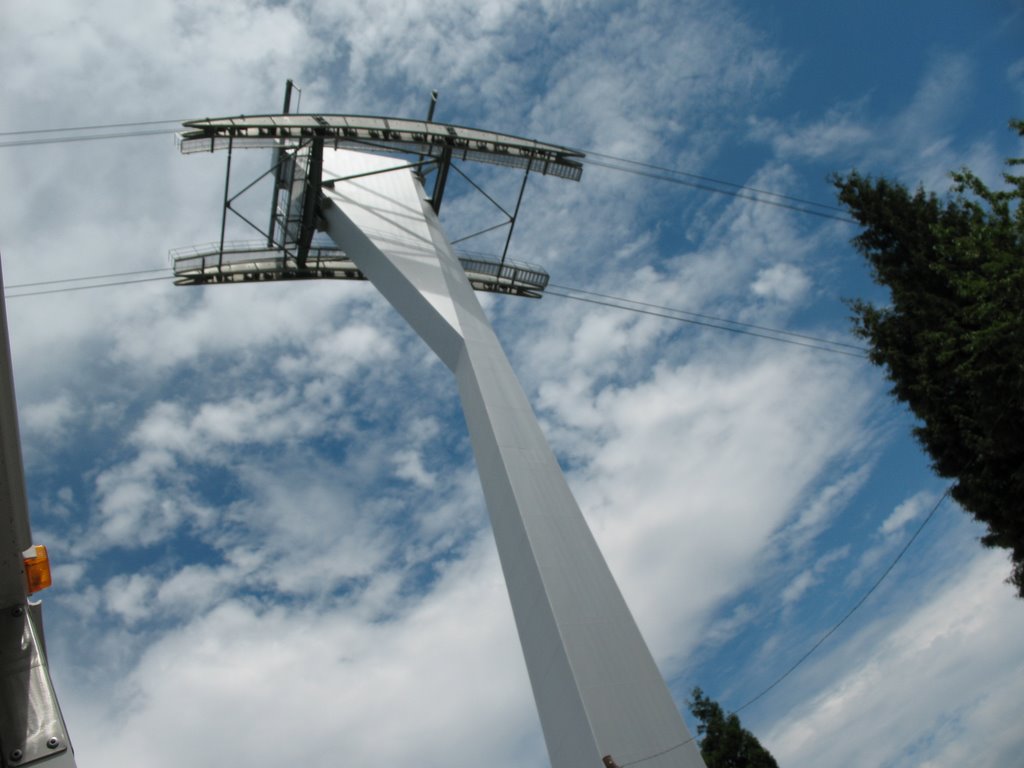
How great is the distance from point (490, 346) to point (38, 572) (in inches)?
444

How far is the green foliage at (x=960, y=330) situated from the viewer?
12328 mm

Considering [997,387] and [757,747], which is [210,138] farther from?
[757,747]

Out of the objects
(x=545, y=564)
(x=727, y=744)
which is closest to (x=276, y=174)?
(x=545, y=564)

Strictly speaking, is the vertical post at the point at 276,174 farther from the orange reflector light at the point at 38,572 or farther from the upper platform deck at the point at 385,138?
the orange reflector light at the point at 38,572

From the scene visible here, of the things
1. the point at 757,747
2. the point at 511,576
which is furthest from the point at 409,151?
the point at 757,747

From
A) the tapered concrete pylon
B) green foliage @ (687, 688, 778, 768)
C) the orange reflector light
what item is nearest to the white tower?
the tapered concrete pylon

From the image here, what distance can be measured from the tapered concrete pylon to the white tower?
2cm

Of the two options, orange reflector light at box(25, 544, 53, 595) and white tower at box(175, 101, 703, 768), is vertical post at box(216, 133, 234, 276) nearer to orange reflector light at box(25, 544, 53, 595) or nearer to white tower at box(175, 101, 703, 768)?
white tower at box(175, 101, 703, 768)

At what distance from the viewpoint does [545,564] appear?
1014 cm

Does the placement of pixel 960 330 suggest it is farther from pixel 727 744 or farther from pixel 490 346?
pixel 727 744

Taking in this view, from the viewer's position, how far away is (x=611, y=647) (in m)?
9.62

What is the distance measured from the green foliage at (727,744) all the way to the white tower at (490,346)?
1645cm

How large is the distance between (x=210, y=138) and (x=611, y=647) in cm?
1479

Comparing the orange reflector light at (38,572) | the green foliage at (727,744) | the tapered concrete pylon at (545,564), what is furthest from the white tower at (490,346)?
the green foliage at (727,744)
